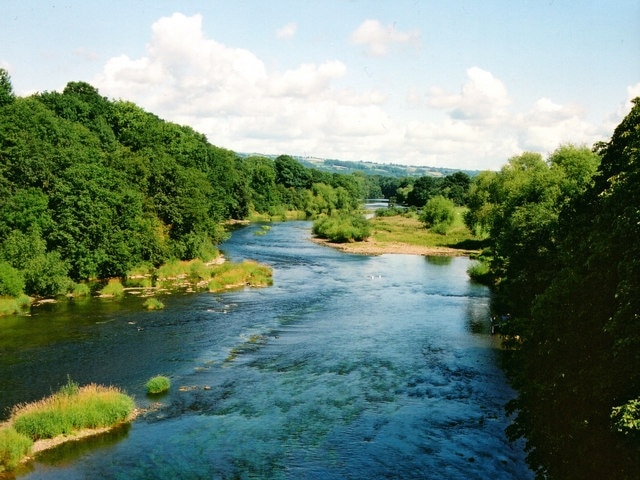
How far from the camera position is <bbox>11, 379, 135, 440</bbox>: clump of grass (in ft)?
89.2

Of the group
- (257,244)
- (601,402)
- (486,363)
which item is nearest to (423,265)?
(257,244)

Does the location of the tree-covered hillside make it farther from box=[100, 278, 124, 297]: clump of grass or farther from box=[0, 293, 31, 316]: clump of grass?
box=[100, 278, 124, 297]: clump of grass

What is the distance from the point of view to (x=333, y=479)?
2408 cm

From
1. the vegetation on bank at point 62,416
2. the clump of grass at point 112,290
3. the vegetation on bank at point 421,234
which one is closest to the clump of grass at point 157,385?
the vegetation on bank at point 62,416

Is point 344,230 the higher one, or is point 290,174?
point 290,174

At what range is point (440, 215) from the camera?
12662 cm

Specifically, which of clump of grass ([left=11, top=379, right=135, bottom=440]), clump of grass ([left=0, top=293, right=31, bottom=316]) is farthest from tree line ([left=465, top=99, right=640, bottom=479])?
clump of grass ([left=0, top=293, right=31, bottom=316])

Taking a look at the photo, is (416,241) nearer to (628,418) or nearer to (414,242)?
(414,242)

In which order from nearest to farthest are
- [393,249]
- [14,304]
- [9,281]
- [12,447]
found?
[12,447]
[14,304]
[9,281]
[393,249]

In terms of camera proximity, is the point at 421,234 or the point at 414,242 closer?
the point at 414,242

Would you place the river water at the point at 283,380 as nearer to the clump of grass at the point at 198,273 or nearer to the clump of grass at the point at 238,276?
the clump of grass at the point at 238,276

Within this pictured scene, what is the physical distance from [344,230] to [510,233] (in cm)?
6486

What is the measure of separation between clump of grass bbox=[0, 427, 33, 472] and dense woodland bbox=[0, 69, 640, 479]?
21.3 m

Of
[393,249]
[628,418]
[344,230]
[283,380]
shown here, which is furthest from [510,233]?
[344,230]
